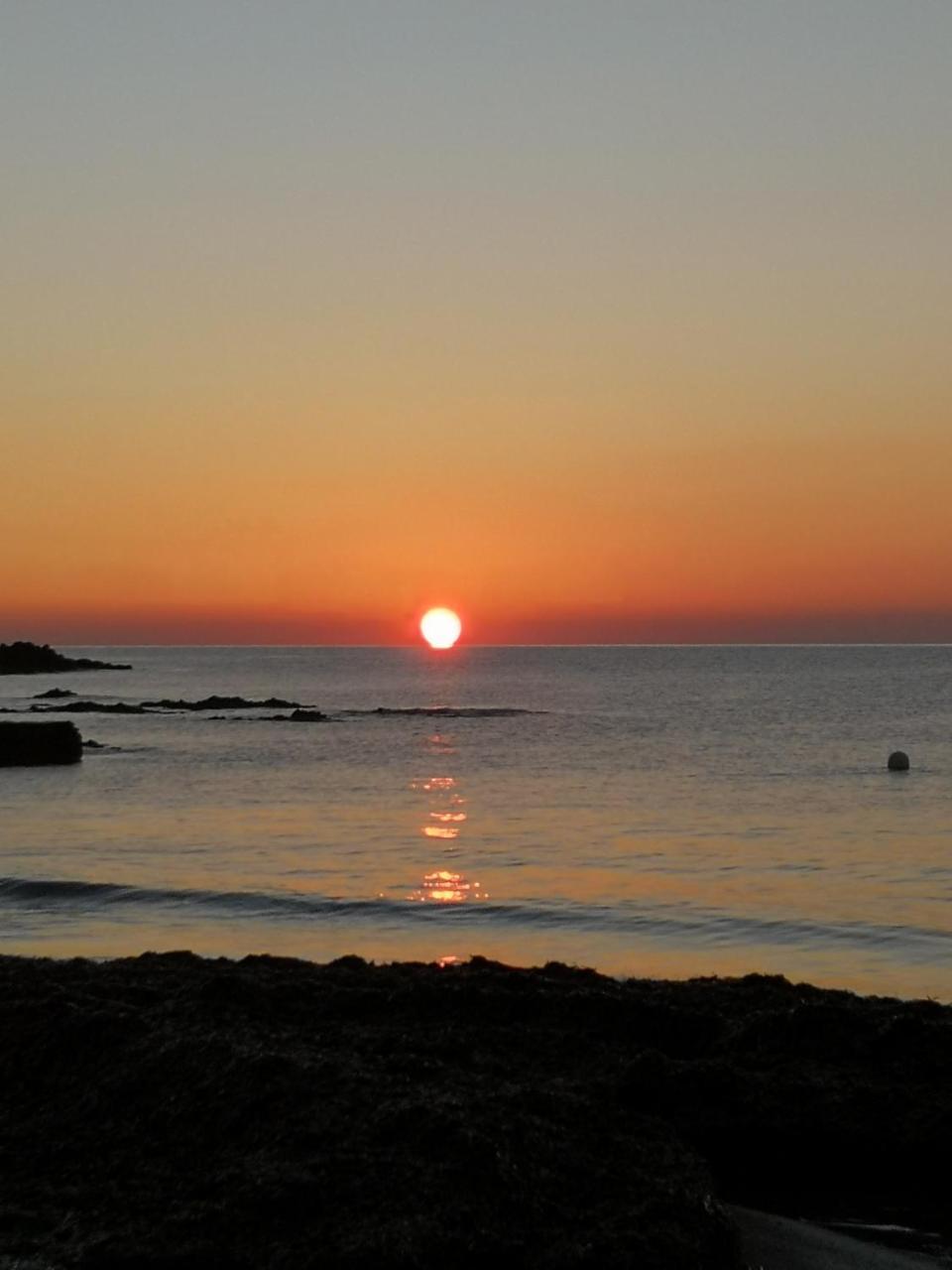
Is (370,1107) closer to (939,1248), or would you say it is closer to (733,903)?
(939,1248)

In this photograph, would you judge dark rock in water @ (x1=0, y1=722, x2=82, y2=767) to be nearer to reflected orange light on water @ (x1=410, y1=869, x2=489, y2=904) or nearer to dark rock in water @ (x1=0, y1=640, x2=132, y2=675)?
reflected orange light on water @ (x1=410, y1=869, x2=489, y2=904)

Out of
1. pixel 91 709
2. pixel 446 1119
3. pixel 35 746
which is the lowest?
pixel 35 746

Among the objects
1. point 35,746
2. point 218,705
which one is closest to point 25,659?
point 218,705

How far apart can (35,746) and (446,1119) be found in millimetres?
44157

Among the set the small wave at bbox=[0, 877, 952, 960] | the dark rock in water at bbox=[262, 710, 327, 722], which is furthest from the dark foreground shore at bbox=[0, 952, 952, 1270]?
the dark rock in water at bbox=[262, 710, 327, 722]

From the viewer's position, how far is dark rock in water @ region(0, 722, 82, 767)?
49062 mm

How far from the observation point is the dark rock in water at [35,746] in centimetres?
4906

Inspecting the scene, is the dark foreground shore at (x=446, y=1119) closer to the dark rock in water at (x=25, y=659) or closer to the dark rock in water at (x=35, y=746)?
the dark rock in water at (x=35, y=746)

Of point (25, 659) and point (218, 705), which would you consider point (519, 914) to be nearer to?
point (218, 705)

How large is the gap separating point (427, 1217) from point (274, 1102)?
1632 millimetres

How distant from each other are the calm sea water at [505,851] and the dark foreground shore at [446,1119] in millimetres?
5674

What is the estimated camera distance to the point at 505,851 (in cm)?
2728

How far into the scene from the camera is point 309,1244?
254 inches

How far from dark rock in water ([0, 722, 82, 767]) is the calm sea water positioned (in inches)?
30.6
